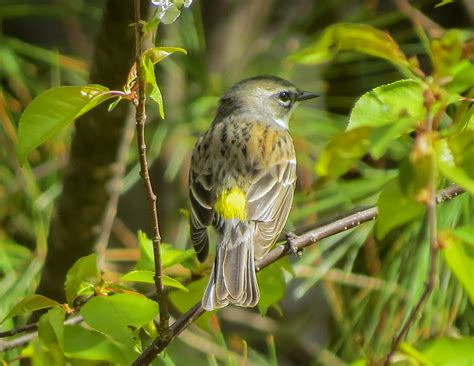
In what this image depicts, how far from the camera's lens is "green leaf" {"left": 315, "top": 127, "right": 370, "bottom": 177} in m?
1.28

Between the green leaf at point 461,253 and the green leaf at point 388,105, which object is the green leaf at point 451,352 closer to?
the green leaf at point 461,253

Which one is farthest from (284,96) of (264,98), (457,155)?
(457,155)

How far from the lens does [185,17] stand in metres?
3.76

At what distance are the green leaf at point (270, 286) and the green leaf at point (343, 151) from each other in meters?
0.61

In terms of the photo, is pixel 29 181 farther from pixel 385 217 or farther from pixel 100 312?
pixel 385 217

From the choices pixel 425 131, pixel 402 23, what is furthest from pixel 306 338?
pixel 425 131

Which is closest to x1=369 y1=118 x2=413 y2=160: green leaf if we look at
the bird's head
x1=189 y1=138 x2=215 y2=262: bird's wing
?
x1=189 y1=138 x2=215 y2=262: bird's wing

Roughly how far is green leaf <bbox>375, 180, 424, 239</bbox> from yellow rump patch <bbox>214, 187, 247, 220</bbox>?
116cm

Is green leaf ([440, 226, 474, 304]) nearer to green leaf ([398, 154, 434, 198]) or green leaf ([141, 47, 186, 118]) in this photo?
green leaf ([398, 154, 434, 198])

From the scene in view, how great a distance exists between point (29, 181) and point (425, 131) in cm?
229

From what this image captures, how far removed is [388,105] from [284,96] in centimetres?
191

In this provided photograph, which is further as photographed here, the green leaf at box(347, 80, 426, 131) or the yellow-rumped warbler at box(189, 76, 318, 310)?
the yellow-rumped warbler at box(189, 76, 318, 310)

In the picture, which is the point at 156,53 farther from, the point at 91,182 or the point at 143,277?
the point at 91,182

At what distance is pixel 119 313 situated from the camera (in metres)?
1.56
